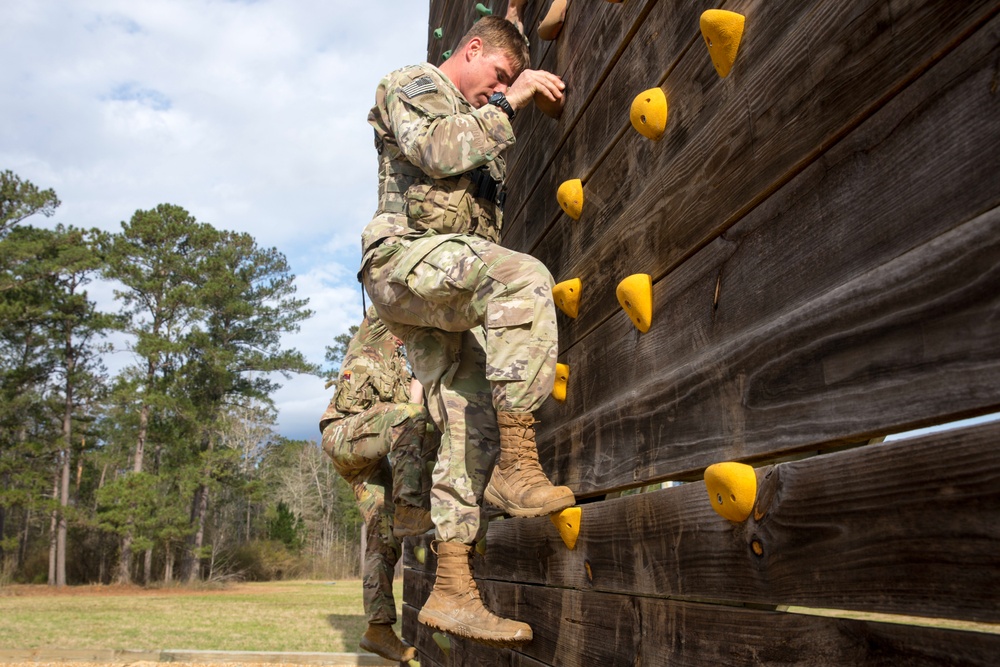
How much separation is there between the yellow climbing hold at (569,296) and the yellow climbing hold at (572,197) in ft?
0.78

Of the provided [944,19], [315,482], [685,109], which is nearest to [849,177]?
[944,19]

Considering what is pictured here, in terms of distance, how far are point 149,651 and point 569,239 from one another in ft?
26.4

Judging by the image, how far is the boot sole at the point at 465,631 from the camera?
2.31m

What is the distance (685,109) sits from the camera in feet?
6.29

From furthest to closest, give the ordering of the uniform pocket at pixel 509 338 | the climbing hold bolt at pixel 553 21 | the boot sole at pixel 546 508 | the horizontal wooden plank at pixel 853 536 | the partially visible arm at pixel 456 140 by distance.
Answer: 1. the climbing hold bolt at pixel 553 21
2. the partially visible arm at pixel 456 140
3. the uniform pocket at pixel 509 338
4. the boot sole at pixel 546 508
5. the horizontal wooden plank at pixel 853 536

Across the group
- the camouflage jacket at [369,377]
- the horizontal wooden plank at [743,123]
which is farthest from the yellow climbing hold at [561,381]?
the camouflage jacket at [369,377]

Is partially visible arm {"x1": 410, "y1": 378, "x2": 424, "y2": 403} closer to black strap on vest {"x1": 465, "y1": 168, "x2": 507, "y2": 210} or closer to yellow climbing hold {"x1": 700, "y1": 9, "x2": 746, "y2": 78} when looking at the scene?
black strap on vest {"x1": 465, "y1": 168, "x2": 507, "y2": 210}

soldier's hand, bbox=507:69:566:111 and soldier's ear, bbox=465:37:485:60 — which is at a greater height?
soldier's ear, bbox=465:37:485:60

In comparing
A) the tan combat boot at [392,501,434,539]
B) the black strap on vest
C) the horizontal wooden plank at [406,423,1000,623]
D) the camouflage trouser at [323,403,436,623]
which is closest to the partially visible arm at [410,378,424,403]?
the camouflage trouser at [323,403,436,623]

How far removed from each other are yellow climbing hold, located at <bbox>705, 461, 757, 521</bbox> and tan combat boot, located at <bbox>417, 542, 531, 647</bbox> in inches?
43.3

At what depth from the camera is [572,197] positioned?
2680mm

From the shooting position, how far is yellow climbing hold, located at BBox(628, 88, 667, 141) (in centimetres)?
202

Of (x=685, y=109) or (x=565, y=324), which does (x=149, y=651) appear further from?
(x=685, y=109)

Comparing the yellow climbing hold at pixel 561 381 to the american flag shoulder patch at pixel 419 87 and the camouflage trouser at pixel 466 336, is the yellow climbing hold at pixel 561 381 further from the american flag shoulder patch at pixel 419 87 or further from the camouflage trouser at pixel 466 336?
the american flag shoulder patch at pixel 419 87
